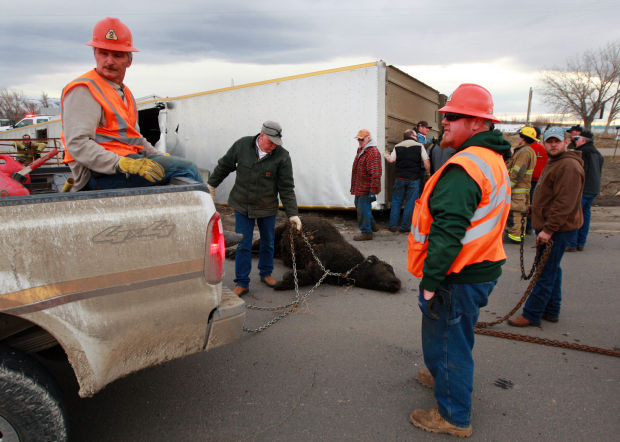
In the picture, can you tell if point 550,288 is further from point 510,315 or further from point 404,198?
point 404,198

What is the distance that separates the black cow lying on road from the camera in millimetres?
5172

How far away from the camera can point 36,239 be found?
70.2 inches

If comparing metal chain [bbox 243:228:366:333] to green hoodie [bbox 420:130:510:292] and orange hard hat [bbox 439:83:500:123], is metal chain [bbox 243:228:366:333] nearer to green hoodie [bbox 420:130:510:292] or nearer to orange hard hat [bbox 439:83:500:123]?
green hoodie [bbox 420:130:510:292]

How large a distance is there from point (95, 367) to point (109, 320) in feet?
0.80

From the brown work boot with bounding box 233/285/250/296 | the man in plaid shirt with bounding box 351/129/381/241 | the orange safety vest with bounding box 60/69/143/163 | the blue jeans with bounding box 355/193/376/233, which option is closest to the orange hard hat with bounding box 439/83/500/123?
the orange safety vest with bounding box 60/69/143/163

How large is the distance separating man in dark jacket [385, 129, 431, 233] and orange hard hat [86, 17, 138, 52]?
6.47 meters

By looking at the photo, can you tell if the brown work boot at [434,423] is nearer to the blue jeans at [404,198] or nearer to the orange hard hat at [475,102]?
the orange hard hat at [475,102]

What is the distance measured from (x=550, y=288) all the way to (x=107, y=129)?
4.10 meters

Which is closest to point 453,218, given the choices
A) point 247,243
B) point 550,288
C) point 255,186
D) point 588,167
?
point 550,288

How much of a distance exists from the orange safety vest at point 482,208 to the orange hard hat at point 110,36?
A: 222cm

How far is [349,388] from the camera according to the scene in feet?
10.2

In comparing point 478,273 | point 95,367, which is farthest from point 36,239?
point 478,273

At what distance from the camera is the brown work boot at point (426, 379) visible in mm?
3107

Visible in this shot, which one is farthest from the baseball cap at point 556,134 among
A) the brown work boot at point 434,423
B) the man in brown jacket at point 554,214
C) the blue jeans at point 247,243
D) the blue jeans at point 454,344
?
the blue jeans at point 247,243
